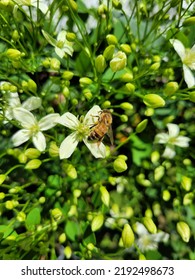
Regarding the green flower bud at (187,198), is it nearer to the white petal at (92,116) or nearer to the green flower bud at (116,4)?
the white petal at (92,116)

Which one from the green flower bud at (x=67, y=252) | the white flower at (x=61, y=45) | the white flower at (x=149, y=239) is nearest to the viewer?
the white flower at (x=61, y=45)

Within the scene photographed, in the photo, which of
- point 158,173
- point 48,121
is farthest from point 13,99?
point 158,173

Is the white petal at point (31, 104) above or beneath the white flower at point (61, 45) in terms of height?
beneath

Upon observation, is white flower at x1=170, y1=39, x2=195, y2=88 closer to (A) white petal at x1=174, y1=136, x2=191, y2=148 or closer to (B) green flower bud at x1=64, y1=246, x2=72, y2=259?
(A) white petal at x1=174, y1=136, x2=191, y2=148

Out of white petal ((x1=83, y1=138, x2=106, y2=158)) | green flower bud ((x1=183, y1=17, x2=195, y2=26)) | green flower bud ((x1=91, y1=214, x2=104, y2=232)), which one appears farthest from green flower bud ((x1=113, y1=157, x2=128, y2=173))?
green flower bud ((x1=183, y1=17, x2=195, y2=26))

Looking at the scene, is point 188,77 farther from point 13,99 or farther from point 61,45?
point 13,99

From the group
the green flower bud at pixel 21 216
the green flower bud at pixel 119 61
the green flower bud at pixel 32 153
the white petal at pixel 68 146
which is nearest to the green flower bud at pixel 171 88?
the green flower bud at pixel 119 61
